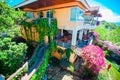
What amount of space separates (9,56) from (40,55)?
4.70m

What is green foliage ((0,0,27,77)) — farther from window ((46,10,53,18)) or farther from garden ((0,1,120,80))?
window ((46,10,53,18))

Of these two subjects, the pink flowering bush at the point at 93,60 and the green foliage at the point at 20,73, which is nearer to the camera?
the green foliage at the point at 20,73

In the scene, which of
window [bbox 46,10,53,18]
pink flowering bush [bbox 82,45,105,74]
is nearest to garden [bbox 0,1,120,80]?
pink flowering bush [bbox 82,45,105,74]

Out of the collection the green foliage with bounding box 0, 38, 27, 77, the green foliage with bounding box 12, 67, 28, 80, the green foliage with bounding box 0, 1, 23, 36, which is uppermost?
the green foliage with bounding box 0, 1, 23, 36

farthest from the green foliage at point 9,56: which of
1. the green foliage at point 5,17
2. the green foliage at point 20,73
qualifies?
the green foliage at point 5,17

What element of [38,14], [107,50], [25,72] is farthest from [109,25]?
[25,72]

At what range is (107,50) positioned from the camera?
28891mm

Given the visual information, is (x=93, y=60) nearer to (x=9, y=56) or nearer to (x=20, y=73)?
(x=20, y=73)

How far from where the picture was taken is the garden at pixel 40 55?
1020 cm

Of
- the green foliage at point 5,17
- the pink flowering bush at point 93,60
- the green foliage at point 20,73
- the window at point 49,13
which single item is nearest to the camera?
the green foliage at point 20,73

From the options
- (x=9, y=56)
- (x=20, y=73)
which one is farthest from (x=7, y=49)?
(x=20, y=73)

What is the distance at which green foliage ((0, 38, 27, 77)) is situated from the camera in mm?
9805

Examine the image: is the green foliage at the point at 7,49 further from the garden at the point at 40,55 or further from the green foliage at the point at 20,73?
the green foliage at the point at 20,73

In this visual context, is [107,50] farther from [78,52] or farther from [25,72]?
[25,72]
